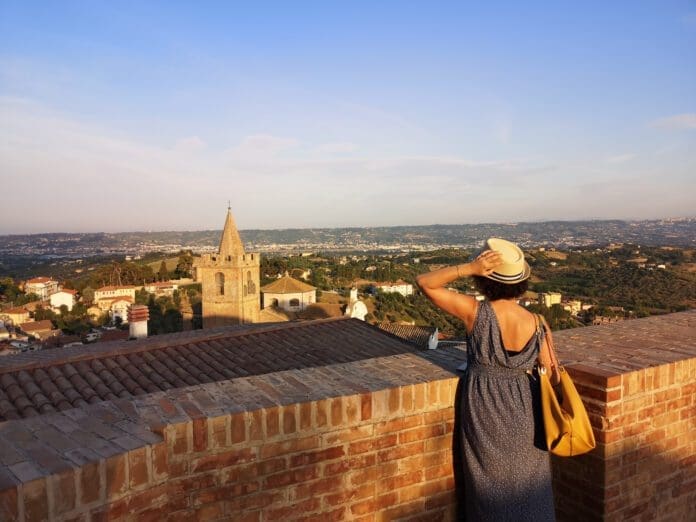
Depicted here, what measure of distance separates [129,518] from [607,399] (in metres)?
2.12

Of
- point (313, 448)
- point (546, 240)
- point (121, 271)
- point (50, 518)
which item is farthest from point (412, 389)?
point (546, 240)

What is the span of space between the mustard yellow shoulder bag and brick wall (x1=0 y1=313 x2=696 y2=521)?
46cm

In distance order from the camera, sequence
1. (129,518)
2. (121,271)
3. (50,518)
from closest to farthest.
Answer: (50,518)
(129,518)
(121,271)

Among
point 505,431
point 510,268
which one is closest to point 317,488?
point 505,431

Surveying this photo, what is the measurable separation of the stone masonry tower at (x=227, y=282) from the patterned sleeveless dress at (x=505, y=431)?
24.2 meters

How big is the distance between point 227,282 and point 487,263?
2486 centimetres

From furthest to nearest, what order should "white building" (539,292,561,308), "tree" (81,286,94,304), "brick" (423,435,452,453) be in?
"tree" (81,286,94,304) → "white building" (539,292,561,308) → "brick" (423,435,452,453)

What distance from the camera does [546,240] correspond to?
3351 inches

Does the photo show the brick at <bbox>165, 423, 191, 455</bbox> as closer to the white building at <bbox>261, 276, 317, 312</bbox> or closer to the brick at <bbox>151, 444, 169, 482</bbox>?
the brick at <bbox>151, 444, 169, 482</bbox>

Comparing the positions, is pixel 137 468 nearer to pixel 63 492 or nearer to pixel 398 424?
pixel 63 492

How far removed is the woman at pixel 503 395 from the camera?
6.82 feet

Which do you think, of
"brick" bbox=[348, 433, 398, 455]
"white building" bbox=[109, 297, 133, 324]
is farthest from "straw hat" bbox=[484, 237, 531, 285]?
"white building" bbox=[109, 297, 133, 324]

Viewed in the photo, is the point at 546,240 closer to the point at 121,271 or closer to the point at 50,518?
the point at 121,271

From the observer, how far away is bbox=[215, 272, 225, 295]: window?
26.3 metres
